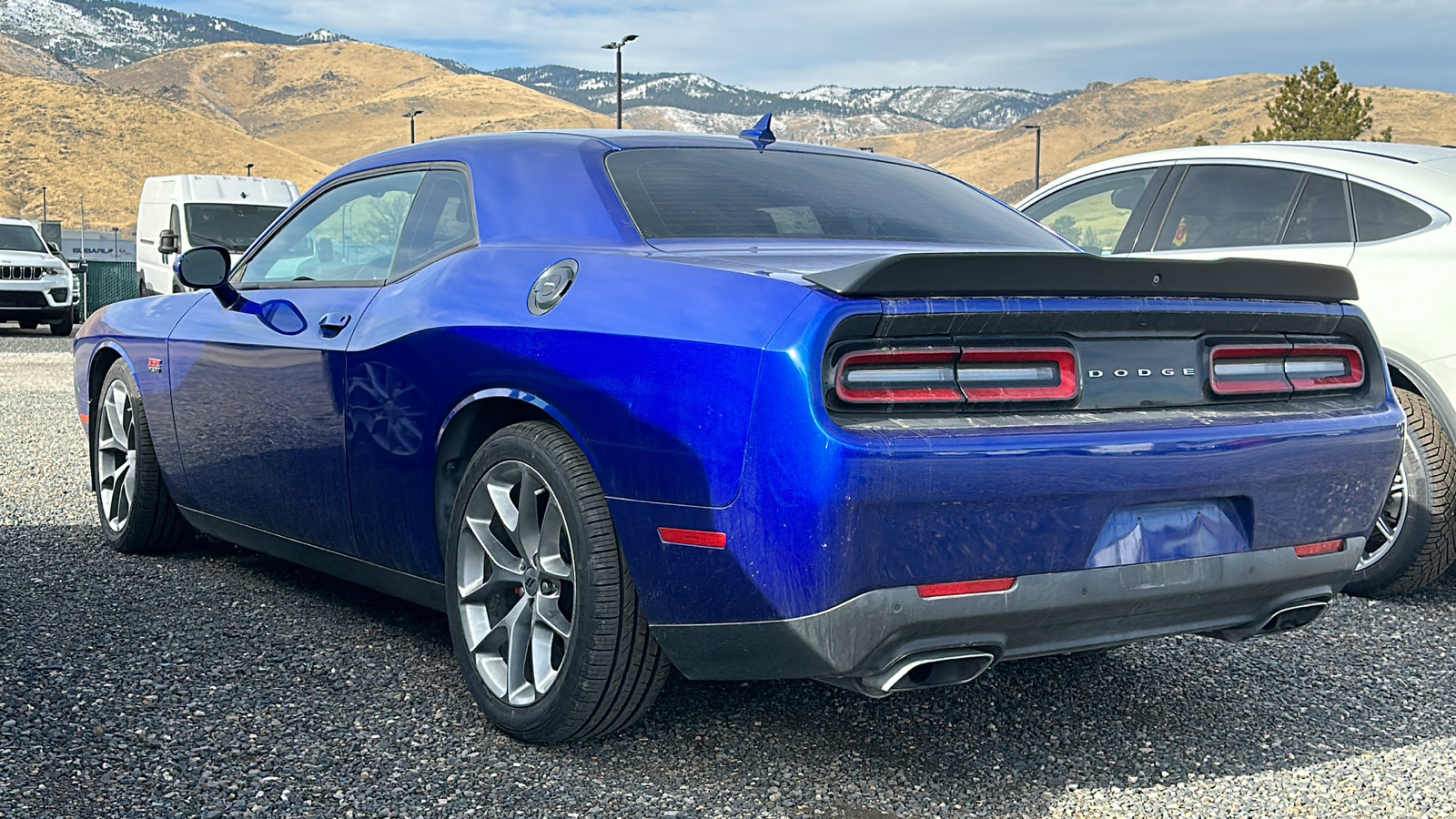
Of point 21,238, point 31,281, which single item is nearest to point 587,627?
point 31,281

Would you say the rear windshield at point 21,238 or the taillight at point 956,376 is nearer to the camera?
the taillight at point 956,376

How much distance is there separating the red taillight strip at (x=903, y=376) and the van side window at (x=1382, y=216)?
10.7 ft

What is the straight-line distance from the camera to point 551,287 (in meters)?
3.39

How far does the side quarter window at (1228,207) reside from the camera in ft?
19.3

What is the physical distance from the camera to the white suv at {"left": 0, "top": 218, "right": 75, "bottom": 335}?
71.1 feet

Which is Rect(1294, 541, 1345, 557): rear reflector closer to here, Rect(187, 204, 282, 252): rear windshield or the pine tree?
Rect(187, 204, 282, 252): rear windshield

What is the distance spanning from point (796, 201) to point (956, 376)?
117 cm

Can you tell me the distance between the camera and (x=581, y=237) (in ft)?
11.5

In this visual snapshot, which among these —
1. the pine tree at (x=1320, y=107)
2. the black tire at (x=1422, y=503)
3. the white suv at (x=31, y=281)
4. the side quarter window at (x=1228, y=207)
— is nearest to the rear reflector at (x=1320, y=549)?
the black tire at (x=1422, y=503)

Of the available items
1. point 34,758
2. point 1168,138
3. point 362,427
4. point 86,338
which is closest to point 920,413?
point 362,427

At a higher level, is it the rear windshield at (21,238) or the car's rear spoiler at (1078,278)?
the car's rear spoiler at (1078,278)

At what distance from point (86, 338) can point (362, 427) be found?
2447 mm

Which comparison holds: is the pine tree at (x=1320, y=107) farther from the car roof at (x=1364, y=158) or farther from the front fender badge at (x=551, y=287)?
the front fender badge at (x=551, y=287)

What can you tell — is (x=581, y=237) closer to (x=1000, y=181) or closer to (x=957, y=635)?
(x=957, y=635)
